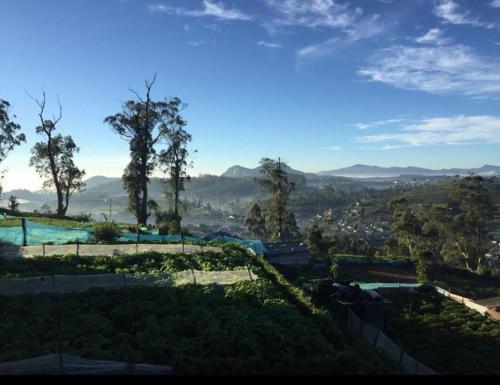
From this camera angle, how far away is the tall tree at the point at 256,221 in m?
73.0

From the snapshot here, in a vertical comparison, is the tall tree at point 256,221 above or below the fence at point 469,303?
above

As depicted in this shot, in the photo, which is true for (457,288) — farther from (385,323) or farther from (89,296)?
(89,296)

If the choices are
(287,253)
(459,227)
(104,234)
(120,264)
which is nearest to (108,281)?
(120,264)

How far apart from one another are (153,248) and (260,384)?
23.7m

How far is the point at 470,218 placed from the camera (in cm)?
6625

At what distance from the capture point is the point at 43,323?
13.3m

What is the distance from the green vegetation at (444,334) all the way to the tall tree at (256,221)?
44.7 meters

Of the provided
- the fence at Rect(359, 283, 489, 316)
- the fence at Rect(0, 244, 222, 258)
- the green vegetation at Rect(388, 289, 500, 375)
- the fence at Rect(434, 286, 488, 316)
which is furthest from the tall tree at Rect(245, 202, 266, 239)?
the fence at Rect(0, 244, 222, 258)

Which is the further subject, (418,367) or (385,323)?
(385,323)

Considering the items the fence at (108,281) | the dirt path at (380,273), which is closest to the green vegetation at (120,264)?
the fence at (108,281)

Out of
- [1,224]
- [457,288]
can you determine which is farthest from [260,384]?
[457,288]

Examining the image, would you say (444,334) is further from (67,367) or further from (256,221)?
(256,221)

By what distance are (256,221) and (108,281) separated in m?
57.5

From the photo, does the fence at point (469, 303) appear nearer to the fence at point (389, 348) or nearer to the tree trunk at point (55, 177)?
the fence at point (389, 348)
